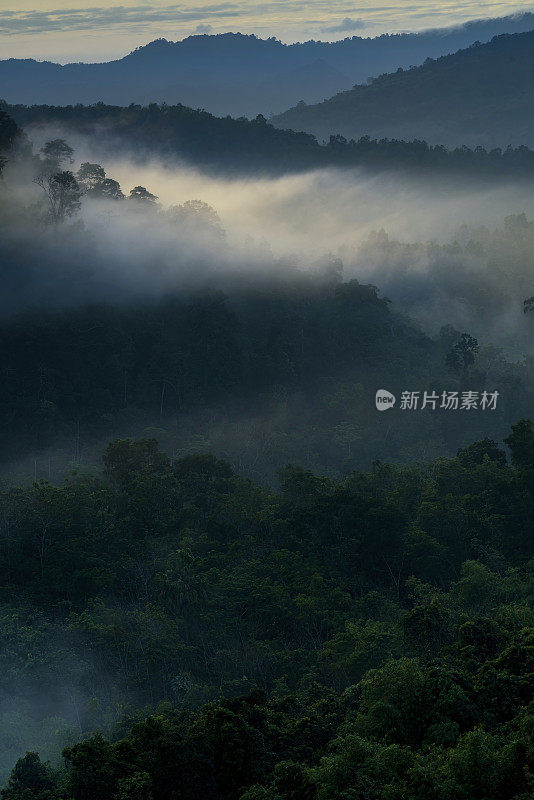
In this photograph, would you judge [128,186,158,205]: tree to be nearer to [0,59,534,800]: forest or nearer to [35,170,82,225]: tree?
[0,59,534,800]: forest

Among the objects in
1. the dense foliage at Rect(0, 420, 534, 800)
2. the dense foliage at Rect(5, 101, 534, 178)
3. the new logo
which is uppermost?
the dense foliage at Rect(5, 101, 534, 178)

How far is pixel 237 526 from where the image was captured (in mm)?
44469

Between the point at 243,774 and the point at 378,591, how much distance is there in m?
16.8

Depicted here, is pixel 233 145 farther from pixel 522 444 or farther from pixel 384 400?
pixel 522 444

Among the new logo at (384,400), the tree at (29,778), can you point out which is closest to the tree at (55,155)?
the new logo at (384,400)

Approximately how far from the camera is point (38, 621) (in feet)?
119

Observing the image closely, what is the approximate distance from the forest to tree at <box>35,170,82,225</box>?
1.27 feet

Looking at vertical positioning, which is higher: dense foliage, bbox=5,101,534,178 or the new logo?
dense foliage, bbox=5,101,534,178

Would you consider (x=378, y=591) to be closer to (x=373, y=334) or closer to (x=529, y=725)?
(x=529, y=725)

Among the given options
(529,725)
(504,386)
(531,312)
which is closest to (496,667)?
(529,725)

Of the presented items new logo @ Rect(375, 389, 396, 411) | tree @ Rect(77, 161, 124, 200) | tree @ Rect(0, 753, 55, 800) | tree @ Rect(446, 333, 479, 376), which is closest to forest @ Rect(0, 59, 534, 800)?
tree @ Rect(0, 753, 55, 800)

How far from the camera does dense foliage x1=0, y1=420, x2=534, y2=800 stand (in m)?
22.3

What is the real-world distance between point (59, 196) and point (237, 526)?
48.8 m

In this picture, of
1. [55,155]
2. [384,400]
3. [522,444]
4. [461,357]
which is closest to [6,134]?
[55,155]
